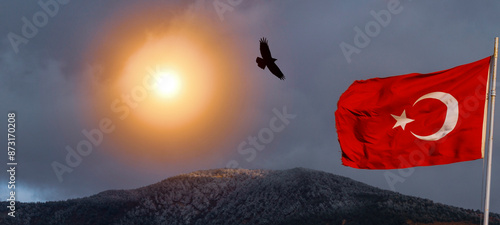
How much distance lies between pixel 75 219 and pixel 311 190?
77.9ft

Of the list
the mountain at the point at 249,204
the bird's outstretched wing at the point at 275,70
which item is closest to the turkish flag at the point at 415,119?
the bird's outstretched wing at the point at 275,70

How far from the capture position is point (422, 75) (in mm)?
14812

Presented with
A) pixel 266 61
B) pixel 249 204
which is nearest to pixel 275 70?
pixel 266 61

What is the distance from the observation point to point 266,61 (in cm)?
2492

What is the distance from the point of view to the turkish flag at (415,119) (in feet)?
43.7

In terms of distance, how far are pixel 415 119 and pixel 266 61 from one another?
1142cm

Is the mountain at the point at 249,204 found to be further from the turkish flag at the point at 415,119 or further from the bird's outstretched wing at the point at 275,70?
the turkish flag at the point at 415,119

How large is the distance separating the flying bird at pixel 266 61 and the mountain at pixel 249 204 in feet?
52.2

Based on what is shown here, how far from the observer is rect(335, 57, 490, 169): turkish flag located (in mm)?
13305

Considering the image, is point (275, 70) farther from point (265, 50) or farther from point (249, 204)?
point (249, 204)

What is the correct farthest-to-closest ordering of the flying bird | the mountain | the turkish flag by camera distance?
the mountain
the flying bird
the turkish flag

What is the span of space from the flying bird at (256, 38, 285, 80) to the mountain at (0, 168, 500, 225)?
52.2 ft

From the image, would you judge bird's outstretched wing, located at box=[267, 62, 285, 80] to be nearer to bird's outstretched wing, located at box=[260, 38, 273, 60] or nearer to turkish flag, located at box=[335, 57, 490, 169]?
bird's outstretched wing, located at box=[260, 38, 273, 60]

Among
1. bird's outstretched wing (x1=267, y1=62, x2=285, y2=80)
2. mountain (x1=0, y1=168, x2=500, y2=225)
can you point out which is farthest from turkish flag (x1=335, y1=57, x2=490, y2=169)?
mountain (x1=0, y1=168, x2=500, y2=225)
